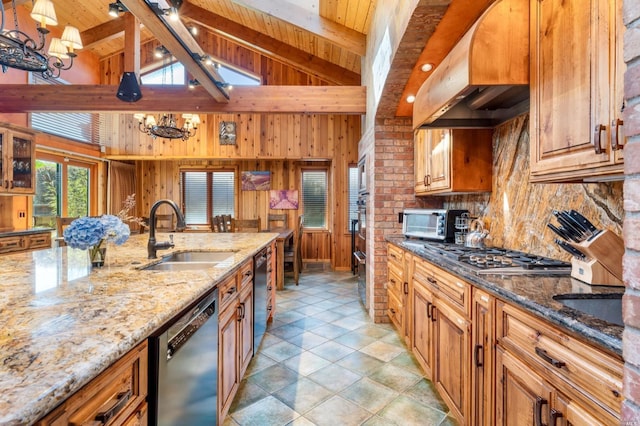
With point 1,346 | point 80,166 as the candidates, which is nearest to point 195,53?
point 1,346

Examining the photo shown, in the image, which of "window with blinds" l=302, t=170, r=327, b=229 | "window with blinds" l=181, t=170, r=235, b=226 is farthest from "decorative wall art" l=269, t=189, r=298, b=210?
"window with blinds" l=181, t=170, r=235, b=226

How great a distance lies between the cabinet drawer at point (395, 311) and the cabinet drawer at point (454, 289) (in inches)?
35.6

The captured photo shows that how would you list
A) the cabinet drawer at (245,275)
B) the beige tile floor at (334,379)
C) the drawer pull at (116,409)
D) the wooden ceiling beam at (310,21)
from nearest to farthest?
the drawer pull at (116,409) < the beige tile floor at (334,379) < the cabinet drawer at (245,275) < the wooden ceiling beam at (310,21)

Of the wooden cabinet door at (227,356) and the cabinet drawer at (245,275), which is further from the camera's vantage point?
the cabinet drawer at (245,275)

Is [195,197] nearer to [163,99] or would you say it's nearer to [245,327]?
[163,99]

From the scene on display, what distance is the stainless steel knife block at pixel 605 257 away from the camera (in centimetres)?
→ 121

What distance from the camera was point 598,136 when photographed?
107 centimetres

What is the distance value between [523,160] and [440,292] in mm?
1036

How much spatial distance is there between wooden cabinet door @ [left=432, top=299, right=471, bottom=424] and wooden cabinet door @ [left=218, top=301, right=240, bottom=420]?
3.96 feet

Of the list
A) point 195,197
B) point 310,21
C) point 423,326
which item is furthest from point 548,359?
point 195,197

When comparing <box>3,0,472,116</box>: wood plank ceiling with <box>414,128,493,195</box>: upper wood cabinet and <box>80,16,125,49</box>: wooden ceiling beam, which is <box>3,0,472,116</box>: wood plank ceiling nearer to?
<box>80,16,125,49</box>: wooden ceiling beam

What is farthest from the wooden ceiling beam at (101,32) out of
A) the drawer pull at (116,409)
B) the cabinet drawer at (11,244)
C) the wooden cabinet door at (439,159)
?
the drawer pull at (116,409)

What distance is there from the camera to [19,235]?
12.3ft

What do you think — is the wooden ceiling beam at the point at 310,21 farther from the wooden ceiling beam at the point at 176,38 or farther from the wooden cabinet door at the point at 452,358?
the wooden cabinet door at the point at 452,358
